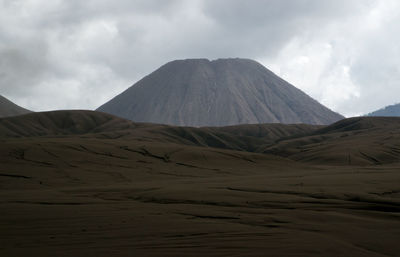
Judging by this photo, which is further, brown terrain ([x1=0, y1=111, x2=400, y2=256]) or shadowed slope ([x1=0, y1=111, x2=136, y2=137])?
shadowed slope ([x1=0, y1=111, x2=136, y2=137])

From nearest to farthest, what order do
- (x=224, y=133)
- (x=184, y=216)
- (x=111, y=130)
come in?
(x=184, y=216) → (x=111, y=130) → (x=224, y=133)

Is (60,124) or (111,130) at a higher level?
(60,124)

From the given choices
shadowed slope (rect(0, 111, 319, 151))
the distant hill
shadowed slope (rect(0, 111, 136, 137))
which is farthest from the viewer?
shadowed slope (rect(0, 111, 136, 137))

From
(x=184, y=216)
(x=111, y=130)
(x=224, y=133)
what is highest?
(x=224, y=133)

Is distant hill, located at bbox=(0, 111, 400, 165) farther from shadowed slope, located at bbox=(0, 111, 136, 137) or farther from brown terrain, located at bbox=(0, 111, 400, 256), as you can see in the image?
brown terrain, located at bbox=(0, 111, 400, 256)

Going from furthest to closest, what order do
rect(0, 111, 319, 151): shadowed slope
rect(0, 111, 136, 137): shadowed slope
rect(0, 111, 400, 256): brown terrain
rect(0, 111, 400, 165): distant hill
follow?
rect(0, 111, 136, 137): shadowed slope < rect(0, 111, 319, 151): shadowed slope < rect(0, 111, 400, 165): distant hill < rect(0, 111, 400, 256): brown terrain

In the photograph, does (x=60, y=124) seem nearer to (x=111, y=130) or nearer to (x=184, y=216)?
(x=111, y=130)

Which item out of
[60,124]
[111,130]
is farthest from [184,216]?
[60,124]

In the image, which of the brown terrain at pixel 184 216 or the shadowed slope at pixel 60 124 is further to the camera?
the shadowed slope at pixel 60 124

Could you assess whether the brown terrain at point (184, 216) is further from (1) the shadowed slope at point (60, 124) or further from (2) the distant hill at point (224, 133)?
(1) the shadowed slope at point (60, 124)

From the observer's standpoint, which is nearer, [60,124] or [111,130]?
[111,130]

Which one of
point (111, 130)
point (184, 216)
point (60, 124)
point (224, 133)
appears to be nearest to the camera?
point (184, 216)

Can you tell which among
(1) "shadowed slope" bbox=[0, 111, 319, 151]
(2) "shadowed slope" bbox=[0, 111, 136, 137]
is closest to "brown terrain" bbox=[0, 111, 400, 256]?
(1) "shadowed slope" bbox=[0, 111, 319, 151]

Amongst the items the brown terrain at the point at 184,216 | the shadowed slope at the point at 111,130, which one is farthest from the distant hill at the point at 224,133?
the brown terrain at the point at 184,216
